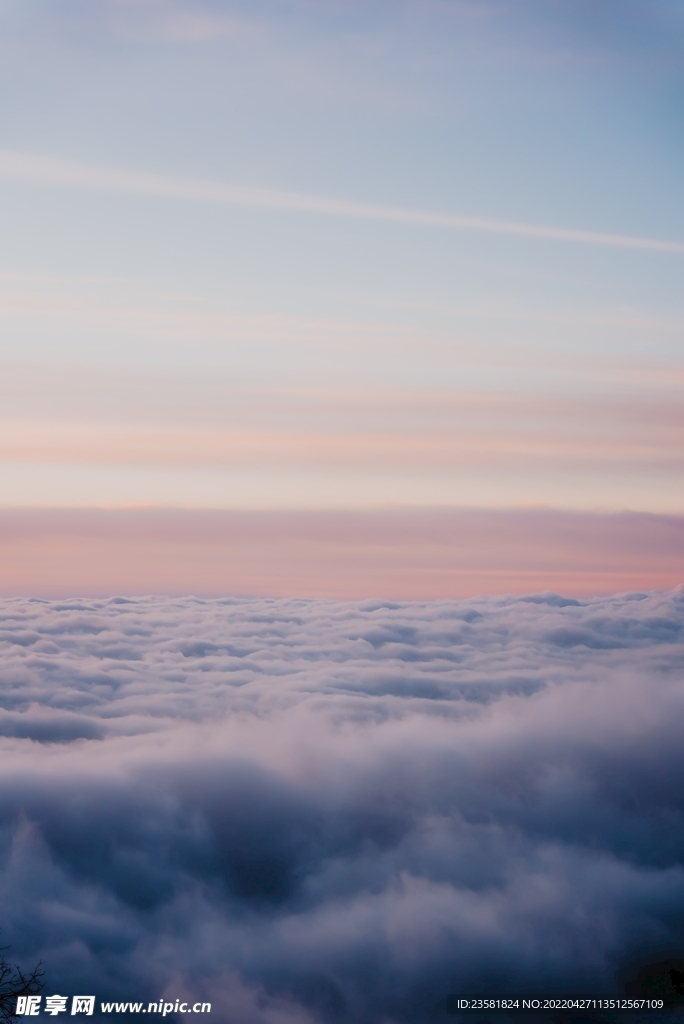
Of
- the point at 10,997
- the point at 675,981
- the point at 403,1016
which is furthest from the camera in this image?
the point at 403,1016

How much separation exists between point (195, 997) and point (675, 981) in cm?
17972

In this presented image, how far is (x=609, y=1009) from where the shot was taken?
199 metres

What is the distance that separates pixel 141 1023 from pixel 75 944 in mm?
23664

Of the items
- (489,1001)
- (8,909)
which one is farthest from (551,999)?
(8,909)

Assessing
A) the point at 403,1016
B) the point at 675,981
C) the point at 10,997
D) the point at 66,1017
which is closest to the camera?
the point at 10,997

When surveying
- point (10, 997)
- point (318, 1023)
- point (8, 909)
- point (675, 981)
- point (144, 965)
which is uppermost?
point (10, 997)

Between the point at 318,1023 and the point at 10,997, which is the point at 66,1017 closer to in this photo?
the point at 318,1023

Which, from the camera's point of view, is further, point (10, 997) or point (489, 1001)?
point (489, 1001)

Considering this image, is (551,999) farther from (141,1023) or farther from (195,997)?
(141,1023)

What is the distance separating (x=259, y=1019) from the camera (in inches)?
7328

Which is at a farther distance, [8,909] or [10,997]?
[8,909]

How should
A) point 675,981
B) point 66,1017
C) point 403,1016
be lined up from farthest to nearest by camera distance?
point 403,1016
point 66,1017
point 675,981

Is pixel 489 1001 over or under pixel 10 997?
under

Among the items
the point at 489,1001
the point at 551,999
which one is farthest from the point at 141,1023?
the point at 551,999
